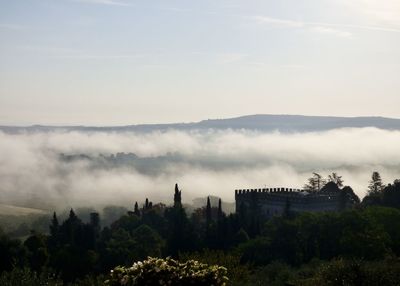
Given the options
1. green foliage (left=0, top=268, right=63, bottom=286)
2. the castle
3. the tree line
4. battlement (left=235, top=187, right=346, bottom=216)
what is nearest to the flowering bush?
green foliage (left=0, top=268, right=63, bottom=286)

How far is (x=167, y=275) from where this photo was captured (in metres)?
20.7

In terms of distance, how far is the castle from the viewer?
410ft

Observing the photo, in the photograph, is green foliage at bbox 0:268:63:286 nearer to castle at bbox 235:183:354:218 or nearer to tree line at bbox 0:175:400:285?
tree line at bbox 0:175:400:285

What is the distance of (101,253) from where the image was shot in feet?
294

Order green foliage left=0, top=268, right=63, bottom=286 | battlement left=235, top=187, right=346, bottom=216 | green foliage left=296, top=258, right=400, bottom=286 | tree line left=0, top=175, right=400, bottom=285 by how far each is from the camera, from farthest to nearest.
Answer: battlement left=235, top=187, right=346, bottom=216
tree line left=0, top=175, right=400, bottom=285
green foliage left=296, top=258, right=400, bottom=286
green foliage left=0, top=268, right=63, bottom=286

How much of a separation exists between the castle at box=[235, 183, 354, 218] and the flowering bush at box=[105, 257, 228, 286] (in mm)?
102699

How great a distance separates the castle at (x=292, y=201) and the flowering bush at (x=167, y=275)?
103 m

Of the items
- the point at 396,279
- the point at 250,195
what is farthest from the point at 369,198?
the point at 396,279

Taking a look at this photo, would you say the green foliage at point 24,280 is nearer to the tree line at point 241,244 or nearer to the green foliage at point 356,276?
the green foliage at point 356,276

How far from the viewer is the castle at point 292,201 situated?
125062 millimetres

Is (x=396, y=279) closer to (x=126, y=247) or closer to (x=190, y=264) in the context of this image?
(x=190, y=264)

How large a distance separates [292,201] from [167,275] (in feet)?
360

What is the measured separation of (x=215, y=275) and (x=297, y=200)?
109309mm

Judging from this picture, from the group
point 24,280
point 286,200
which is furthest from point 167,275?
point 286,200
